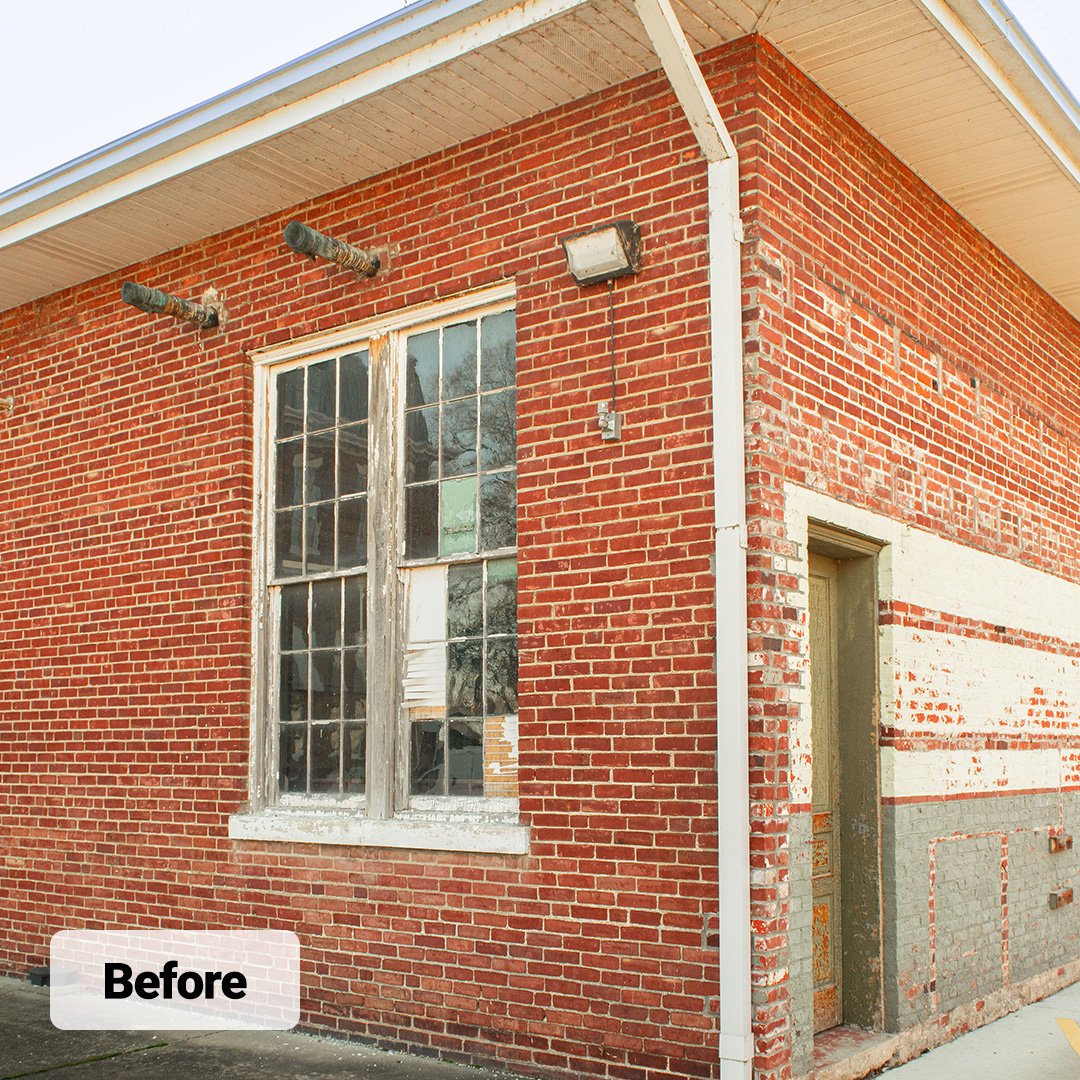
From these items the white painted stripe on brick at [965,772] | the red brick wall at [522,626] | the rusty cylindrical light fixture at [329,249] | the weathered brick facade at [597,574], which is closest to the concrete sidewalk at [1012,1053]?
the weathered brick facade at [597,574]

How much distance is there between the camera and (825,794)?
21.5 feet

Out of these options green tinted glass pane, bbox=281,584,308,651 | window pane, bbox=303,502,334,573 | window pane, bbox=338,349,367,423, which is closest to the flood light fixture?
window pane, bbox=338,349,367,423

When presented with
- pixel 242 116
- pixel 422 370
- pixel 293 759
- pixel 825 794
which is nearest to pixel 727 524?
pixel 825 794

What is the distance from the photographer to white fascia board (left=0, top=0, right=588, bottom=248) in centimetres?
566

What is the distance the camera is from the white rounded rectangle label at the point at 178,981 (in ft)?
23.0

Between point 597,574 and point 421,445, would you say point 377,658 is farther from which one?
point 597,574

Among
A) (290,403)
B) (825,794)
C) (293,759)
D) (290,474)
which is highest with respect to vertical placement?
(290,403)

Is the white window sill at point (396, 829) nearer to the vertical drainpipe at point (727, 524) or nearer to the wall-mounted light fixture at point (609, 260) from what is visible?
the vertical drainpipe at point (727, 524)

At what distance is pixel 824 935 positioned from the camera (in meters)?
6.39

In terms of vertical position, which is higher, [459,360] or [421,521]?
[459,360]

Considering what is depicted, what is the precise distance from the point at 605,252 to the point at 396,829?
2991mm

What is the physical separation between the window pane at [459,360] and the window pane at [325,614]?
1286 mm

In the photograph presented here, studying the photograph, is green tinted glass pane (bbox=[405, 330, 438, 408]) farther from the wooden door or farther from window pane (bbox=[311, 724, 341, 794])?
the wooden door

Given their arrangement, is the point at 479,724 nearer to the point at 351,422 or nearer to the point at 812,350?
the point at 351,422
